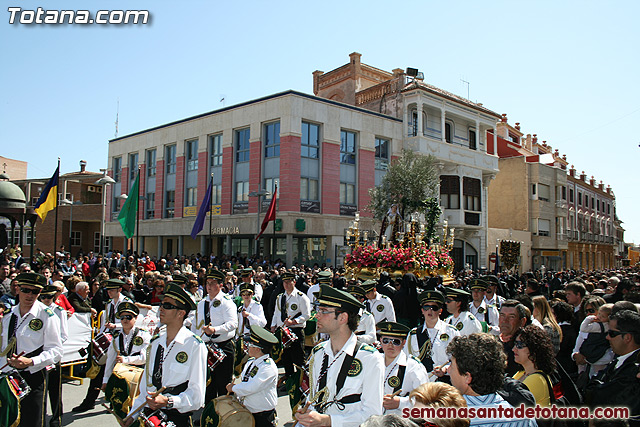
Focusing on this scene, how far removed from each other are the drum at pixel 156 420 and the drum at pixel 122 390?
3.60 ft

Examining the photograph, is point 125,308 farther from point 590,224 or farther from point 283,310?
point 590,224

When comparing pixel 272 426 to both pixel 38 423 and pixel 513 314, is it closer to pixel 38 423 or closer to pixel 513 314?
pixel 38 423

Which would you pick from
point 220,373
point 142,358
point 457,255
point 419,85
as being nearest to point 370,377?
point 142,358

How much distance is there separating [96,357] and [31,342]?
5.56ft

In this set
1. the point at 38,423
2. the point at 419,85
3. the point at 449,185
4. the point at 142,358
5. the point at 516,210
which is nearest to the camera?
the point at 38,423

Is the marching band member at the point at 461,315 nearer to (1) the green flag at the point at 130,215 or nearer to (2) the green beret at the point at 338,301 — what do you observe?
(2) the green beret at the point at 338,301

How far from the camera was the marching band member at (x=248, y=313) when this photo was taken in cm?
803

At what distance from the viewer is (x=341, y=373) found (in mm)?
3539

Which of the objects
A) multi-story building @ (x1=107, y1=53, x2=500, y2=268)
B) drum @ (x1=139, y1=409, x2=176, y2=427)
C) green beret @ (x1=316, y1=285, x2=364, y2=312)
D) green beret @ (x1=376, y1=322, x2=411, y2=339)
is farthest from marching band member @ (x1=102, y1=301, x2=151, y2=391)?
multi-story building @ (x1=107, y1=53, x2=500, y2=268)

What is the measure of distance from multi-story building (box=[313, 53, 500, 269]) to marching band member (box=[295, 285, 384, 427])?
29706 millimetres

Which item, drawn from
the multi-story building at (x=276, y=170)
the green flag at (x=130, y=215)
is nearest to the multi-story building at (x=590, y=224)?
the multi-story building at (x=276, y=170)

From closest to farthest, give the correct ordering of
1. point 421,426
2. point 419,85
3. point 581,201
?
point 421,426
point 419,85
point 581,201

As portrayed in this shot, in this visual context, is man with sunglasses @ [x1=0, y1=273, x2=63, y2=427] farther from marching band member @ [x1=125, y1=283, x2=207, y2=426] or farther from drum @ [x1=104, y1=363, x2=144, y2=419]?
Result: marching band member @ [x1=125, y1=283, x2=207, y2=426]

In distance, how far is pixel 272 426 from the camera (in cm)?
512
